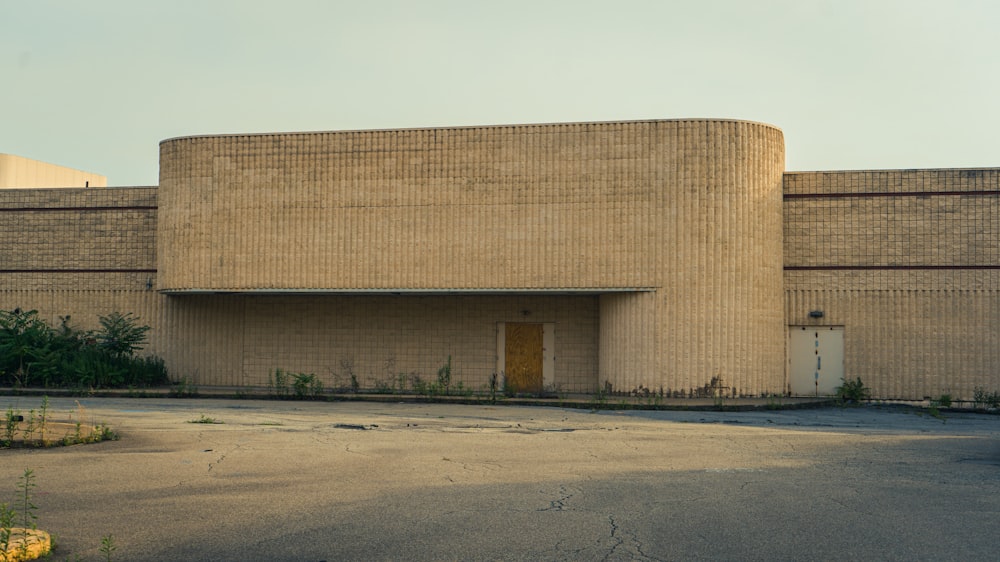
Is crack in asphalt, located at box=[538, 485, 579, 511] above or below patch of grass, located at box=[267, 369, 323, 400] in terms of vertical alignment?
below

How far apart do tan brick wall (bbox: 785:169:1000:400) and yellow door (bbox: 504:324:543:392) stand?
7.09 m

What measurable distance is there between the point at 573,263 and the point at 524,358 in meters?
3.49

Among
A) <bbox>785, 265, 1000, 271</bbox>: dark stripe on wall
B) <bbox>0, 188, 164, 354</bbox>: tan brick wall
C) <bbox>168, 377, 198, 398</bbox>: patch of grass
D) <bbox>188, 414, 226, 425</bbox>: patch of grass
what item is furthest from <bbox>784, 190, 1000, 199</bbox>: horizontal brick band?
<bbox>0, 188, 164, 354</bbox>: tan brick wall

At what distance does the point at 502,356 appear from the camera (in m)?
28.1

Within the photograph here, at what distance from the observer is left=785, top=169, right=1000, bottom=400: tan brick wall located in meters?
26.0

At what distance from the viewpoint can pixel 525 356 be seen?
2795 cm

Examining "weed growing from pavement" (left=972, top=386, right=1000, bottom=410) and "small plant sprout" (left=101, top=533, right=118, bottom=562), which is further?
"weed growing from pavement" (left=972, top=386, right=1000, bottom=410)

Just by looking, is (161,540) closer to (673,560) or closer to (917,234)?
(673,560)

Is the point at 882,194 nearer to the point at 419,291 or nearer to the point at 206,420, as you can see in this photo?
the point at 419,291


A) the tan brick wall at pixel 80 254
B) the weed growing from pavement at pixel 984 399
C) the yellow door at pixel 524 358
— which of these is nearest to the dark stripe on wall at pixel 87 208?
the tan brick wall at pixel 80 254

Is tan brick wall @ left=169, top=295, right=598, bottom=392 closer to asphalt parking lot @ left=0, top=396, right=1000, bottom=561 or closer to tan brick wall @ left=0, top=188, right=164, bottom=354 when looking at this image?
tan brick wall @ left=0, top=188, right=164, bottom=354

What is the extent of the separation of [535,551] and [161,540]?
3198 mm

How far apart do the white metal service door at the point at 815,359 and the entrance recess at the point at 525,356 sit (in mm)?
6811

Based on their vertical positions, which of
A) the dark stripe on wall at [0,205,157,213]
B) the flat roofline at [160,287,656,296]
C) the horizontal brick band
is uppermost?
the horizontal brick band
